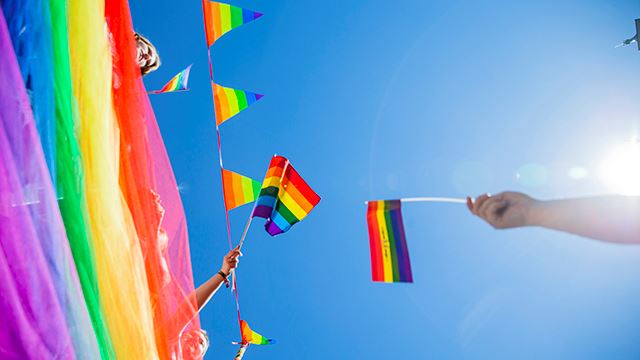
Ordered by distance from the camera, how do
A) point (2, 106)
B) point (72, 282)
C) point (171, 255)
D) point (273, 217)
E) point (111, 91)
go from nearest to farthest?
point (2, 106), point (72, 282), point (111, 91), point (171, 255), point (273, 217)

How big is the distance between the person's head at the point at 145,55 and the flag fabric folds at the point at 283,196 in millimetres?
1343

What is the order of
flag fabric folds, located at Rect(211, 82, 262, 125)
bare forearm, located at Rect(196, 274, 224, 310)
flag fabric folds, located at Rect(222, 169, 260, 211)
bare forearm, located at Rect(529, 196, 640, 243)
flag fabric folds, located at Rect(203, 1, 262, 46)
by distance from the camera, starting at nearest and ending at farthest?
bare forearm, located at Rect(529, 196, 640, 243), bare forearm, located at Rect(196, 274, 224, 310), flag fabric folds, located at Rect(203, 1, 262, 46), flag fabric folds, located at Rect(222, 169, 260, 211), flag fabric folds, located at Rect(211, 82, 262, 125)

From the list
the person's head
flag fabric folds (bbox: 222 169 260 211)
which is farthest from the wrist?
flag fabric folds (bbox: 222 169 260 211)

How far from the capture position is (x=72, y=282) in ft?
5.37

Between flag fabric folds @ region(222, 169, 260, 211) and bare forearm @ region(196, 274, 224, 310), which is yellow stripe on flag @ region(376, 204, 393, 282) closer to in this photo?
bare forearm @ region(196, 274, 224, 310)

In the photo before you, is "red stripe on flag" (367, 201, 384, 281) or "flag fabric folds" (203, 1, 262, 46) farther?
"flag fabric folds" (203, 1, 262, 46)

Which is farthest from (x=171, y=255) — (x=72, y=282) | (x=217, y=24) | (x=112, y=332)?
(x=217, y=24)

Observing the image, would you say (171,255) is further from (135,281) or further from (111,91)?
(111,91)

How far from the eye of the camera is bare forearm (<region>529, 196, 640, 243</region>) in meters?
1.44

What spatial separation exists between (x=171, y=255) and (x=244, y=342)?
273 cm

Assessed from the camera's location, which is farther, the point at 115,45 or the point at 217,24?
the point at 217,24

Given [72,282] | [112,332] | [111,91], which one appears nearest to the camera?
[72,282]

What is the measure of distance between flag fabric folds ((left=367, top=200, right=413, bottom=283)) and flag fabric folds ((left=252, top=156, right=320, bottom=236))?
1.10 metres

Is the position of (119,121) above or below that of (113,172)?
above
